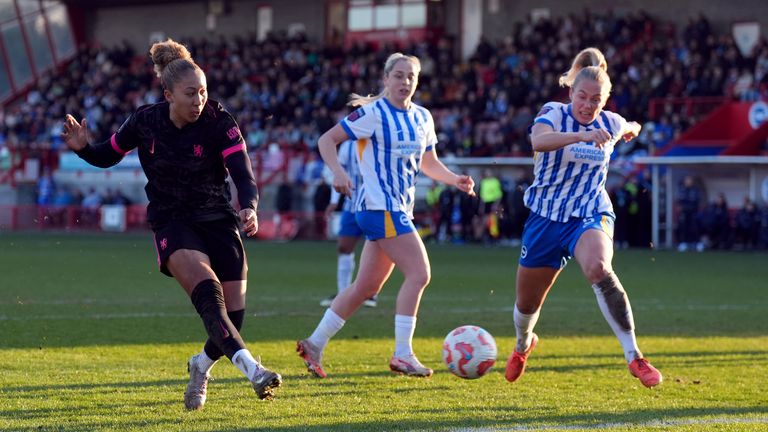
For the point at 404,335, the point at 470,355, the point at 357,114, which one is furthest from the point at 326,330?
the point at 357,114

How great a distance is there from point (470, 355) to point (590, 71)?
69.7 inches

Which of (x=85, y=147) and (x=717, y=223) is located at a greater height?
(x=85, y=147)

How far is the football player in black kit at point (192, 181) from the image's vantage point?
18.9 feet

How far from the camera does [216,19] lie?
146 feet

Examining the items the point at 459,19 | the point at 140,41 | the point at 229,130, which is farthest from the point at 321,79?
the point at 229,130

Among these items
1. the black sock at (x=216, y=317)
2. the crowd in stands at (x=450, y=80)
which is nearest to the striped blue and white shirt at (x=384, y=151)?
the black sock at (x=216, y=317)

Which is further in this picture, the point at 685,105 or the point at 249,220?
the point at 685,105

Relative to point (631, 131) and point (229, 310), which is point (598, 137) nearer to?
point (631, 131)

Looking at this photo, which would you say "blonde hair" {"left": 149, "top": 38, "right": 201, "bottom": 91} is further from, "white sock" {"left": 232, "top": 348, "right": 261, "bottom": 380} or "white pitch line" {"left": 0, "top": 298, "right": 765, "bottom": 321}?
"white pitch line" {"left": 0, "top": 298, "right": 765, "bottom": 321}

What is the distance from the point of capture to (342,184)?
279 inches

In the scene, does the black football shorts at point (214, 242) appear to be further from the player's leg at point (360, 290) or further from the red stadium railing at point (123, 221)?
the red stadium railing at point (123, 221)

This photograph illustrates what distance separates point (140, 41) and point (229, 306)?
42.0m

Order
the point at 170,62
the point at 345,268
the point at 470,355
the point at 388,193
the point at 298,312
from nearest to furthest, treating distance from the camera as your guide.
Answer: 1. the point at 170,62
2. the point at 470,355
3. the point at 388,193
4. the point at 298,312
5. the point at 345,268

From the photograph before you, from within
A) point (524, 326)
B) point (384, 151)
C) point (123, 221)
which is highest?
point (384, 151)
